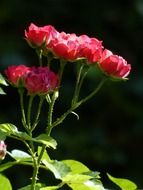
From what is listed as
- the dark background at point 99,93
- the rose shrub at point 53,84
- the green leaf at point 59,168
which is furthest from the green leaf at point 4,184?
the dark background at point 99,93

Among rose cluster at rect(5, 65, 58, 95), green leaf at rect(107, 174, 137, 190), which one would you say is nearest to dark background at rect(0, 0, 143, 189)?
green leaf at rect(107, 174, 137, 190)

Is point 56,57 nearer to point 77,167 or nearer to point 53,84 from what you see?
point 53,84

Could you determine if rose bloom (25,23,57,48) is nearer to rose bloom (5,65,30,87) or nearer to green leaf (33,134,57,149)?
rose bloom (5,65,30,87)

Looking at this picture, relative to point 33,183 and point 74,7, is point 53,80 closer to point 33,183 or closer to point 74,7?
point 33,183

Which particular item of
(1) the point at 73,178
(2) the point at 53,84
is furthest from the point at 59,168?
(2) the point at 53,84

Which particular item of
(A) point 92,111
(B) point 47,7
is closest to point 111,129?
(A) point 92,111
